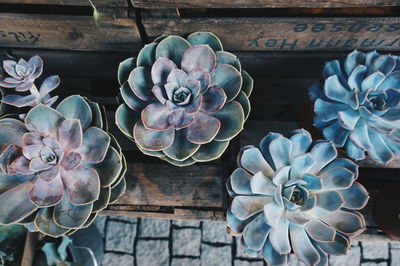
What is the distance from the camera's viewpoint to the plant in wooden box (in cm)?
79

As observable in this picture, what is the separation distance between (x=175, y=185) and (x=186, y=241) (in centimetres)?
58

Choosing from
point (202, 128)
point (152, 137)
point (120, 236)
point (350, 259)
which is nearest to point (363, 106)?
point (202, 128)

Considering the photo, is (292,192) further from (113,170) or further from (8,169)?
(8,169)

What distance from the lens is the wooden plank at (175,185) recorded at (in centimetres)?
102

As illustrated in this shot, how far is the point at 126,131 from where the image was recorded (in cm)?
85

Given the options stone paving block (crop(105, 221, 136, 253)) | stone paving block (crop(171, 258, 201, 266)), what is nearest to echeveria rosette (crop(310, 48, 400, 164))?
stone paving block (crop(171, 258, 201, 266))

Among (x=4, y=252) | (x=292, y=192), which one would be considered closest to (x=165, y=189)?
(x=292, y=192)

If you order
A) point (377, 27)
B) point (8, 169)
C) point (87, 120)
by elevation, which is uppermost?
point (377, 27)

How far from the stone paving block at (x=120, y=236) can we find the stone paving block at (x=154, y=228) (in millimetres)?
37

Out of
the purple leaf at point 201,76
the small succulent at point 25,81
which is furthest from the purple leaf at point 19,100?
the purple leaf at point 201,76

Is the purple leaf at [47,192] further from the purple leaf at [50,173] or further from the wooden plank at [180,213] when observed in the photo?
the wooden plank at [180,213]

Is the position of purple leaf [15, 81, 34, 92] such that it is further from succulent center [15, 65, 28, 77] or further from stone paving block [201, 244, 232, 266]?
stone paving block [201, 244, 232, 266]

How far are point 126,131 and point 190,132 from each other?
145mm

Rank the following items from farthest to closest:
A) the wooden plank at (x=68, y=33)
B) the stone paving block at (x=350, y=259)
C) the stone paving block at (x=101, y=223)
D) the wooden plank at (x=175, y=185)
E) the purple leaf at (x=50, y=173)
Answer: the stone paving block at (x=101, y=223) → the stone paving block at (x=350, y=259) → the wooden plank at (x=175, y=185) → the wooden plank at (x=68, y=33) → the purple leaf at (x=50, y=173)
